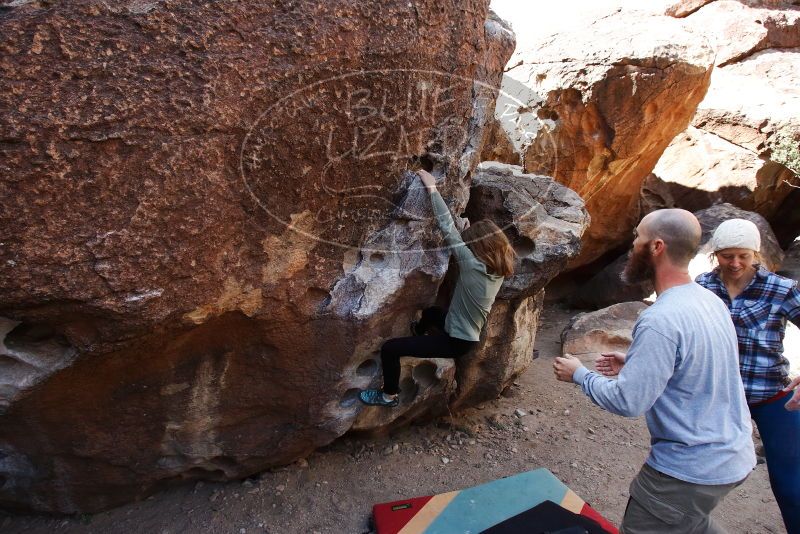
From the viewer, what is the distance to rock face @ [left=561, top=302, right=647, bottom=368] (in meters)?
4.95

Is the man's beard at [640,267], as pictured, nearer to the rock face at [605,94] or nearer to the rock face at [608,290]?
the rock face at [605,94]

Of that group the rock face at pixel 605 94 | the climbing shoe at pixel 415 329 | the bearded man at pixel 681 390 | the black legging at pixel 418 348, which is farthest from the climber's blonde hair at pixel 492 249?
the rock face at pixel 605 94

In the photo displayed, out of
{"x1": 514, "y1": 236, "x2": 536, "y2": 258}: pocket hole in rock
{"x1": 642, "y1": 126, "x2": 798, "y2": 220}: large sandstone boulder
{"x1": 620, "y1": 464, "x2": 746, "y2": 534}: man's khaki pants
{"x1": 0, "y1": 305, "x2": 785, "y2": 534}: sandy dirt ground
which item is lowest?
{"x1": 0, "y1": 305, "x2": 785, "y2": 534}: sandy dirt ground

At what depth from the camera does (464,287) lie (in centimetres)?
266

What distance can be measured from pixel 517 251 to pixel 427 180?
98 cm

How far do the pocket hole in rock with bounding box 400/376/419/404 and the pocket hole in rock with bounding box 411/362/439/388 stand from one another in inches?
1.5

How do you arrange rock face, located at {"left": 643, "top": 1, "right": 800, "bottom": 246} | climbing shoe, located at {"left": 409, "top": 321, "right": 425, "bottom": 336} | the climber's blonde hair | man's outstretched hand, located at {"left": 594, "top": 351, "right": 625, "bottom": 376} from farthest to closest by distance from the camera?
rock face, located at {"left": 643, "top": 1, "right": 800, "bottom": 246}
climbing shoe, located at {"left": 409, "top": 321, "right": 425, "bottom": 336}
the climber's blonde hair
man's outstretched hand, located at {"left": 594, "top": 351, "right": 625, "bottom": 376}

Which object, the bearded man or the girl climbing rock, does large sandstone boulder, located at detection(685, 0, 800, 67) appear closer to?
the girl climbing rock

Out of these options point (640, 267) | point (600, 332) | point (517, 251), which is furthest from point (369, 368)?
point (600, 332)

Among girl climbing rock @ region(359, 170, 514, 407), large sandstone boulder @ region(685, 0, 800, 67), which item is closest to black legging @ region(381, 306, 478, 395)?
girl climbing rock @ region(359, 170, 514, 407)

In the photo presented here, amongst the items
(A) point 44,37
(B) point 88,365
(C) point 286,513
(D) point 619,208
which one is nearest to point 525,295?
(C) point 286,513

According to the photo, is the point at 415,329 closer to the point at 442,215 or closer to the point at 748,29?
the point at 442,215

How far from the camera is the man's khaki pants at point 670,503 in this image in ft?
5.34

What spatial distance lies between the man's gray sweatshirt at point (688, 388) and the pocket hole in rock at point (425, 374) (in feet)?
5.33
